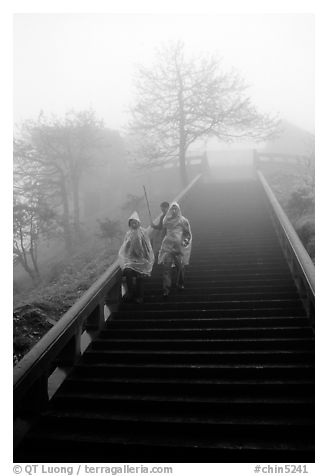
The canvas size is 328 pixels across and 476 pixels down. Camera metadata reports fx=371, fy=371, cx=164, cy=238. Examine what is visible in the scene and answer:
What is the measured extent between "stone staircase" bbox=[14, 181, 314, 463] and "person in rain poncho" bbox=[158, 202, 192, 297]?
358mm

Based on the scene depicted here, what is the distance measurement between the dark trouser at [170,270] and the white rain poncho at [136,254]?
33 centimetres

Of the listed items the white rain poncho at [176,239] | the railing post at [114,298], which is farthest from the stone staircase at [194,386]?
the white rain poncho at [176,239]

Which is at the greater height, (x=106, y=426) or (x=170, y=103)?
(x=170, y=103)

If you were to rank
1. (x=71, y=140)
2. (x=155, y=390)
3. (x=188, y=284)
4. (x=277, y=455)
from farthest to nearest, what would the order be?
1. (x=71, y=140)
2. (x=188, y=284)
3. (x=155, y=390)
4. (x=277, y=455)

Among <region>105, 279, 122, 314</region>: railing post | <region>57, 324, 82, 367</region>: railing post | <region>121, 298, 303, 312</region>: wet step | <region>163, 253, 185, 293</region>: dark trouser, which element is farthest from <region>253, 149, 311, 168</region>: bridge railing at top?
<region>57, 324, 82, 367</region>: railing post

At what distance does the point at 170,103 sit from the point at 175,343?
17152 millimetres

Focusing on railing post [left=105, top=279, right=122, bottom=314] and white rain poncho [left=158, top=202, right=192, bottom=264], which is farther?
white rain poncho [left=158, top=202, right=192, bottom=264]

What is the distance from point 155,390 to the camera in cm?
434

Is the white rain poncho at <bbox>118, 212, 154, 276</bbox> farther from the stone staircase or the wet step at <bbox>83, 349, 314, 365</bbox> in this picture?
Answer: the wet step at <bbox>83, 349, 314, 365</bbox>

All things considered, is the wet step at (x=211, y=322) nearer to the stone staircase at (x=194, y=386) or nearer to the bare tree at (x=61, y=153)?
the stone staircase at (x=194, y=386)

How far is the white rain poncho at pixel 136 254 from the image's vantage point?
6.59m

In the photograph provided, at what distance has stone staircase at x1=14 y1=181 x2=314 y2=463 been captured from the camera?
11.6 feet

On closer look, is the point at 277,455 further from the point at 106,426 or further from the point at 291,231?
the point at 291,231

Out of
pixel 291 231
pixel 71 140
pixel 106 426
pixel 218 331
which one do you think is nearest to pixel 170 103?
pixel 71 140
